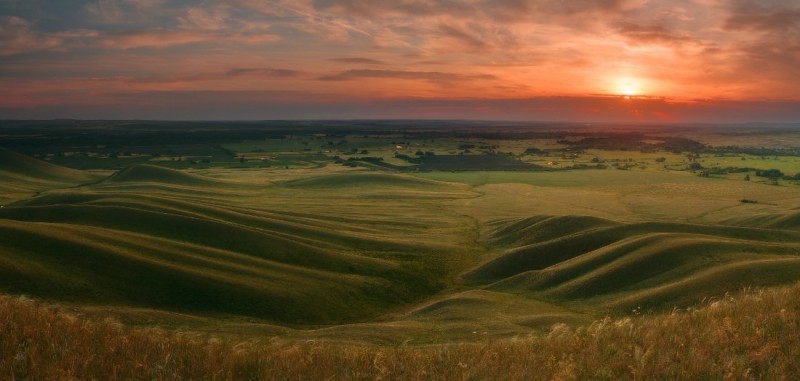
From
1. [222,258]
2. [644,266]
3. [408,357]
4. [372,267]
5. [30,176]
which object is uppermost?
[408,357]

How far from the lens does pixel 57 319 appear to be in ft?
47.0

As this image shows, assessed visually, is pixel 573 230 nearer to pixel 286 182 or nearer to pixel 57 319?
pixel 57 319

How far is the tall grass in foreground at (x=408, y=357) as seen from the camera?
11.7 m

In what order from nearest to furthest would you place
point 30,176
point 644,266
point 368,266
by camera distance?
point 644,266
point 368,266
point 30,176

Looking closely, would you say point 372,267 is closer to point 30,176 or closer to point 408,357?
point 408,357

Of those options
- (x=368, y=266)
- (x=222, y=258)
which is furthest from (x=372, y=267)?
(x=222, y=258)

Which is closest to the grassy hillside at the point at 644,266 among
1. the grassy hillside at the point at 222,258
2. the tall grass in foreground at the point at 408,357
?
the grassy hillside at the point at 222,258

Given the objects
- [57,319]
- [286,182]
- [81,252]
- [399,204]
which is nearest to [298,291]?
[81,252]

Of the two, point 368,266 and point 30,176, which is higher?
point 30,176

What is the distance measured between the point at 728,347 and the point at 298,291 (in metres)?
46.3

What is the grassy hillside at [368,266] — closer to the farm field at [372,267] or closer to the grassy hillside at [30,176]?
the farm field at [372,267]

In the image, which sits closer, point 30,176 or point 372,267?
point 372,267

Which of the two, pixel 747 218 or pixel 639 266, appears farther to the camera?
pixel 747 218

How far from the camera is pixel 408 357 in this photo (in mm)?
13969
